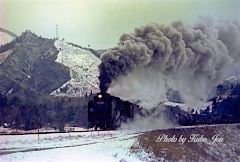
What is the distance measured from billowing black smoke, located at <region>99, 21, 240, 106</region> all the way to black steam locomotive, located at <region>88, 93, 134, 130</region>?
7.01 feet

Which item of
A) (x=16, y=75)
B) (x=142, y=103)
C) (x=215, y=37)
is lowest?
(x=142, y=103)

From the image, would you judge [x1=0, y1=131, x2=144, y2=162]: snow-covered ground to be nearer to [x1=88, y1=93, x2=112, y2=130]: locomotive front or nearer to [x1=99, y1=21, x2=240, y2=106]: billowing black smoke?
[x1=88, y1=93, x2=112, y2=130]: locomotive front

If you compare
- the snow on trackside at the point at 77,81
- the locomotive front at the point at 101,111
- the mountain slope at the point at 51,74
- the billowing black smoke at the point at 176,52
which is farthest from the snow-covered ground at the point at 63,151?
the mountain slope at the point at 51,74

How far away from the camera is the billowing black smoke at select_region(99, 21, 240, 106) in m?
36.3

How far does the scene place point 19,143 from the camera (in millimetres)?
21672

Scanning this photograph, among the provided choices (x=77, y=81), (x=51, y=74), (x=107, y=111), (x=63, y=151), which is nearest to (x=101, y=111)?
(x=107, y=111)

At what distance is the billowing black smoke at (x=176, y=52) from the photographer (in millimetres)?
36281

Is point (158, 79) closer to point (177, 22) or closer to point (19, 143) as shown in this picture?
point (177, 22)

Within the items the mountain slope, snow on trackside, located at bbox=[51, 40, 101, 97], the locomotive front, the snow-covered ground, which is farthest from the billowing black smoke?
the mountain slope

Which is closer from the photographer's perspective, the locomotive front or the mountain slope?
the locomotive front

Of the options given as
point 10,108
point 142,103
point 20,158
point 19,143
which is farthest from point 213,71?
point 10,108

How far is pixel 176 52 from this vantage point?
1716 inches

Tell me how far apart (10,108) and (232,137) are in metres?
56.3

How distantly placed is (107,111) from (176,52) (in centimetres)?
1634
